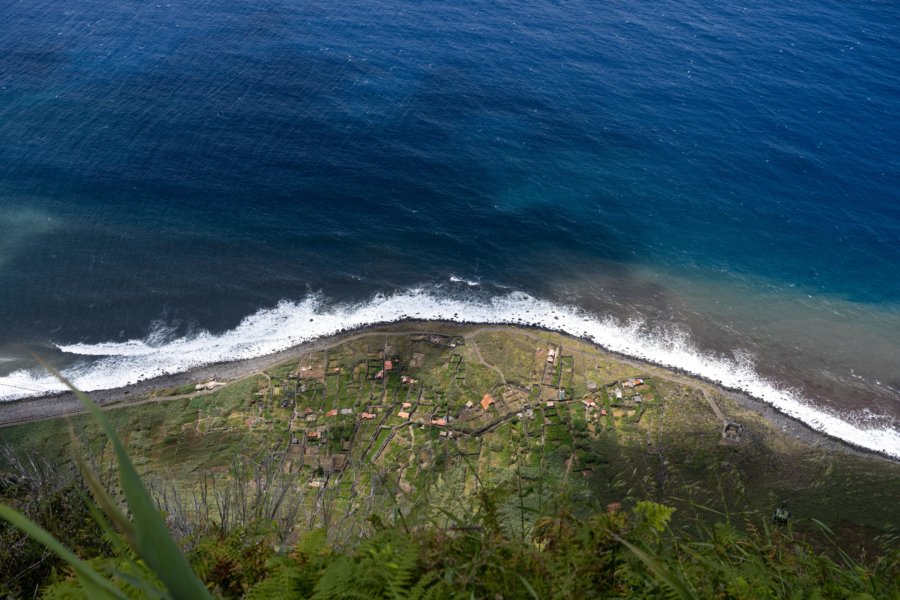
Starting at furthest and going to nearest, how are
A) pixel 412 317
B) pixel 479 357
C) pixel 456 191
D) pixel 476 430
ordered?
1. pixel 456 191
2. pixel 412 317
3. pixel 479 357
4. pixel 476 430

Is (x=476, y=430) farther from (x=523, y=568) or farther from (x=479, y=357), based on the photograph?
(x=523, y=568)

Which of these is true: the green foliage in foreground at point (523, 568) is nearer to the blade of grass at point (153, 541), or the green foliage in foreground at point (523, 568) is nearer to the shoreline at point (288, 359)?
the blade of grass at point (153, 541)

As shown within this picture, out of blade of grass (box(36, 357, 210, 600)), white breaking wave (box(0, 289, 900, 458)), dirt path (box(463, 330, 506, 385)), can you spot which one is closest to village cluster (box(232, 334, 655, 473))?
dirt path (box(463, 330, 506, 385))

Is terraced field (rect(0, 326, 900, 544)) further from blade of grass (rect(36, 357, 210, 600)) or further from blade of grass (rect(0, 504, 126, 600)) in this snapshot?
blade of grass (rect(0, 504, 126, 600))

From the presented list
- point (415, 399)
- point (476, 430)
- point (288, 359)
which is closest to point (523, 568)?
point (476, 430)

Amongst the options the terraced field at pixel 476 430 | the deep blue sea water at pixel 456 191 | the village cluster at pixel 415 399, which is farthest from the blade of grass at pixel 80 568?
the deep blue sea water at pixel 456 191

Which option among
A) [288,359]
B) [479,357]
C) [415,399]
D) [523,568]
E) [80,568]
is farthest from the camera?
[288,359]
